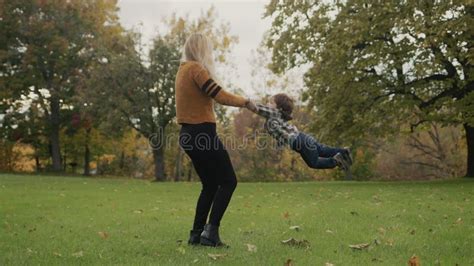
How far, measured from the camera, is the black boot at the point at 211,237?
18.5 ft

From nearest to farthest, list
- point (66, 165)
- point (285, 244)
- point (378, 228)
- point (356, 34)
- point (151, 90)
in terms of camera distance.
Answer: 1. point (285, 244)
2. point (378, 228)
3. point (356, 34)
4. point (151, 90)
5. point (66, 165)

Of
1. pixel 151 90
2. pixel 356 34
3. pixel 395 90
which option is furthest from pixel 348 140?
pixel 151 90

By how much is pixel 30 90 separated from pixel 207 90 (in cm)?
3524

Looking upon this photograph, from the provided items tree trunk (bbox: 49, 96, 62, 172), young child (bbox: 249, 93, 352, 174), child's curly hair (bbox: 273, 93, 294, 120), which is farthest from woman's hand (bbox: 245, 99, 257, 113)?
tree trunk (bbox: 49, 96, 62, 172)

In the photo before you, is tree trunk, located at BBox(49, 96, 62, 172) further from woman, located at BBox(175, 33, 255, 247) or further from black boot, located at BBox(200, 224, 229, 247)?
black boot, located at BBox(200, 224, 229, 247)

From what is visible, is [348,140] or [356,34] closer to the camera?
[356,34]

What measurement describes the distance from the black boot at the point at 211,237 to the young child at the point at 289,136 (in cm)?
140

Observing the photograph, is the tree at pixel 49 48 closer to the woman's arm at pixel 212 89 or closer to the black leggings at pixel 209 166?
the black leggings at pixel 209 166

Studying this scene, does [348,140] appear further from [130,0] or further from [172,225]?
[130,0]

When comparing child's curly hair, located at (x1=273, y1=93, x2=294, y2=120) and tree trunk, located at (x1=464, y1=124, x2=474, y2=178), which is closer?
child's curly hair, located at (x1=273, y1=93, x2=294, y2=120)

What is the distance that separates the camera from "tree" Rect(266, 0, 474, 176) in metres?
18.4

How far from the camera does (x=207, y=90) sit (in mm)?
5383

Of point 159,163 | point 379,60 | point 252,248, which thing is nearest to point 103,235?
point 252,248

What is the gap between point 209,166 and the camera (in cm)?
561
